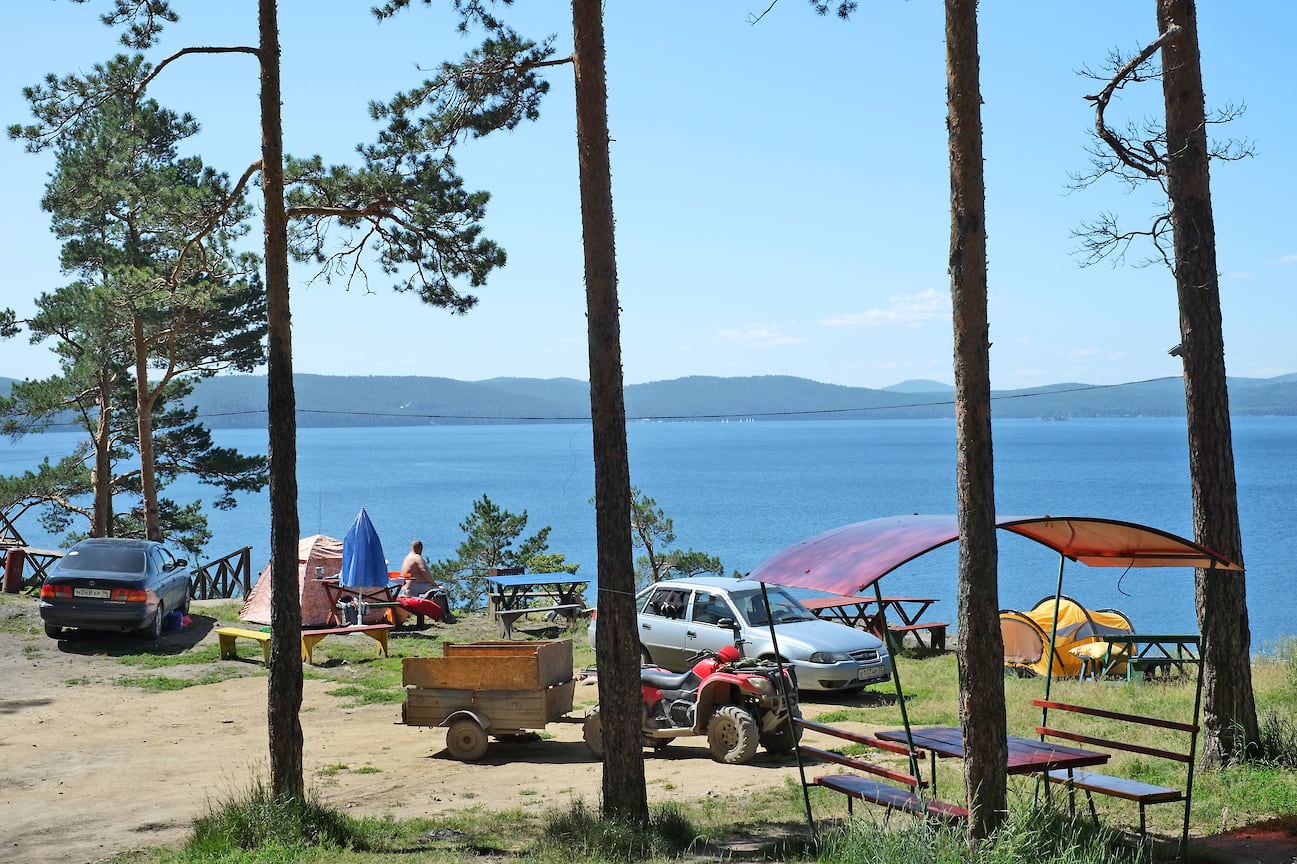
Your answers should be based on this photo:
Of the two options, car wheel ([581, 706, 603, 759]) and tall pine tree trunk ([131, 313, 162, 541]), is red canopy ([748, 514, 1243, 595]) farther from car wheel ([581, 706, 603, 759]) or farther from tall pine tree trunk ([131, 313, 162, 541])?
tall pine tree trunk ([131, 313, 162, 541])

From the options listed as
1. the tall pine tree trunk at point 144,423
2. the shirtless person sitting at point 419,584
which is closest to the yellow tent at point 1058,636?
the shirtless person sitting at point 419,584

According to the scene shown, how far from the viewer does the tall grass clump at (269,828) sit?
6.73m

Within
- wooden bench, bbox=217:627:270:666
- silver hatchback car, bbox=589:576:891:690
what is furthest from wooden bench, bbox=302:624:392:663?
silver hatchback car, bbox=589:576:891:690

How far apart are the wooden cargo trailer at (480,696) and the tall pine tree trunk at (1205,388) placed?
554 centimetres

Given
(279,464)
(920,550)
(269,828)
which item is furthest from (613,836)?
(279,464)

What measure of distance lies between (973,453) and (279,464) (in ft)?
15.0

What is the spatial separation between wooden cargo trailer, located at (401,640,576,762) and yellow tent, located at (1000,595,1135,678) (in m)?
6.40

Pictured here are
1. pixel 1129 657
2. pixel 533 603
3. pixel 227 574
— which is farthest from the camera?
pixel 227 574

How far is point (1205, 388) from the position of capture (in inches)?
340

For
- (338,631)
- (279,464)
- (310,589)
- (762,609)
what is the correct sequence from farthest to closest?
(310,589)
(338,631)
(762,609)
(279,464)

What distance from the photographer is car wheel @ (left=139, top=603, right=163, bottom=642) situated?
16141mm

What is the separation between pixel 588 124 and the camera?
25.2 feet

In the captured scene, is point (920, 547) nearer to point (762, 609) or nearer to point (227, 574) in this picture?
point (762, 609)

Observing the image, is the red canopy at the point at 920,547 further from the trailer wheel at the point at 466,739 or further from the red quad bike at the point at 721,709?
the trailer wheel at the point at 466,739
